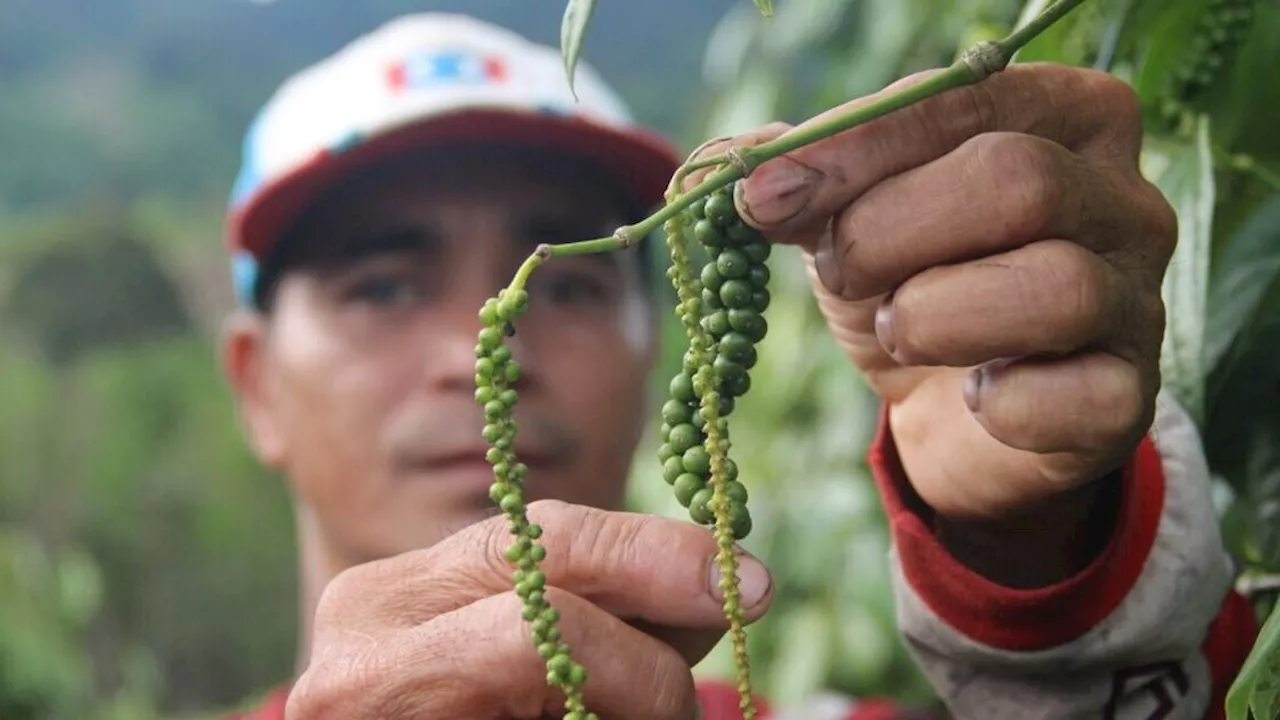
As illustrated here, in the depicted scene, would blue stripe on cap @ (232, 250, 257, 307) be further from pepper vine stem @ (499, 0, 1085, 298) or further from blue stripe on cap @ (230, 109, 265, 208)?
pepper vine stem @ (499, 0, 1085, 298)

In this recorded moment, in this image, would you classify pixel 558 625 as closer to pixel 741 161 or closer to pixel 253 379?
pixel 741 161

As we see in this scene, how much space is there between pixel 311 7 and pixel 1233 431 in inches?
122

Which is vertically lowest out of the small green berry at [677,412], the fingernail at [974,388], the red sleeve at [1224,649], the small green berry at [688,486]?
the red sleeve at [1224,649]

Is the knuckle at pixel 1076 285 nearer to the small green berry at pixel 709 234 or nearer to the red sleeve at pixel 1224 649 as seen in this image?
the small green berry at pixel 709 234

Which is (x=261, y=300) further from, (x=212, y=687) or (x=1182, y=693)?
(x=212, y=687)

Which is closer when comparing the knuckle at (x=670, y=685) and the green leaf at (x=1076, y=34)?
the knuckle at (x=670, y=685)

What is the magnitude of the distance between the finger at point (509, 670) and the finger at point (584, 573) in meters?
0.01

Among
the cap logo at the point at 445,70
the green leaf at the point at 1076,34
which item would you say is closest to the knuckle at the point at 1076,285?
the green leaf at the point at 1076,34

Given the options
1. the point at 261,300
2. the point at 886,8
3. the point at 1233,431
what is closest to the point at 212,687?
the point at 261,300

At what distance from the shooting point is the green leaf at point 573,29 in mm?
462

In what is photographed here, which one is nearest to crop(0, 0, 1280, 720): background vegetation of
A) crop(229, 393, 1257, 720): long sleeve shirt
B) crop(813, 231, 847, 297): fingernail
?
crop(229, 393, 1257, 720): long sleeve shirt

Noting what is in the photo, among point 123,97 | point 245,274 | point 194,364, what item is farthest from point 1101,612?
point 123,97

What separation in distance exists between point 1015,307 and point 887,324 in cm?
5

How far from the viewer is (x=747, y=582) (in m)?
0.47
